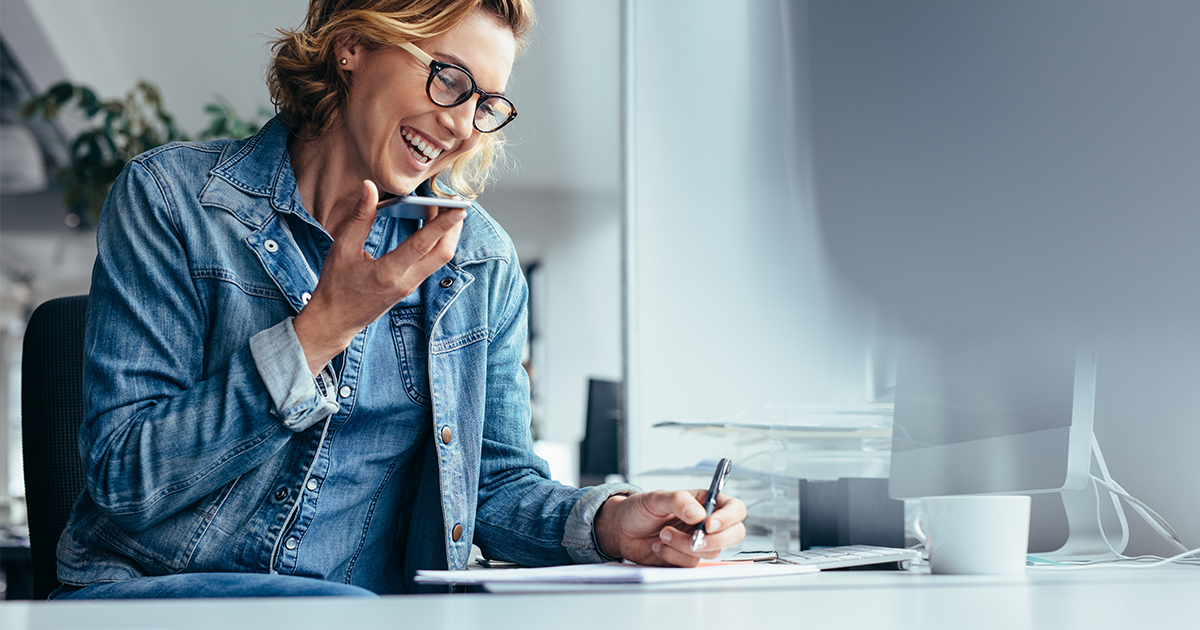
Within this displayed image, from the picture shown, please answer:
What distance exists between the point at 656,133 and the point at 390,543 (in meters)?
1.52

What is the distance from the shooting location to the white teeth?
1025 mm

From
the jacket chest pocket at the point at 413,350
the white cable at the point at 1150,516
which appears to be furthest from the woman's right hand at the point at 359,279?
the white cable at the point at 1150,516

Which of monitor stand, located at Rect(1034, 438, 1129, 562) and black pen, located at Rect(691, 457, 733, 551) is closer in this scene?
black pen, located at Rect(691, 457, 733, 551)

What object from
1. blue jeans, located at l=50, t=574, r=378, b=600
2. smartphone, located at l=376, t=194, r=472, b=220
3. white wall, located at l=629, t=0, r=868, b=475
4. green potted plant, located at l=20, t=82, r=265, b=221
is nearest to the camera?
blue jeans, located at l=50, t=574, r=378, b=600

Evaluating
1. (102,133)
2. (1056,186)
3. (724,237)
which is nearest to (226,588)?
(1056,186)

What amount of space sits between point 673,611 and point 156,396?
0.60 m

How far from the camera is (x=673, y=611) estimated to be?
1.59 ft

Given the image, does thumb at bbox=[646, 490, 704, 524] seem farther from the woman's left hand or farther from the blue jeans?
the blue jeans

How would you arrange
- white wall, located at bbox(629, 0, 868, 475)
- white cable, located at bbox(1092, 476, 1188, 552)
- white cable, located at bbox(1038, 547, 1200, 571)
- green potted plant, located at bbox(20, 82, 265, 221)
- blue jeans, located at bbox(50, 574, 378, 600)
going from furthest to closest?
green potted plant, located at bbox(20, 82, 265, 221)
white wall, located at bbox(629, 0, 868, 475)
white cable, located at bbox(1092, 476, 1188, 552)
white cable, located at bbox(1038, 547, 1200, 571)
blue jeans, located at bbox(50, 574, 378, 600)

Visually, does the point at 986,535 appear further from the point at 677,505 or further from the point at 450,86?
the point at 450,86

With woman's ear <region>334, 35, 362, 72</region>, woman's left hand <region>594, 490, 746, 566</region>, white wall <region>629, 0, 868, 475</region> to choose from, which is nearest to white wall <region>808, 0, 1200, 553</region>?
white wall <region>629, 0, 868, 475</region>

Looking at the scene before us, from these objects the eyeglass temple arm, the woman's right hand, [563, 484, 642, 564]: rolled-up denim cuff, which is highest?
the eyeglass temple arm

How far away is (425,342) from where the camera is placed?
3.33 ft

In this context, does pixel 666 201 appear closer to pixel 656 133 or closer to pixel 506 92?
pixel 656 133
